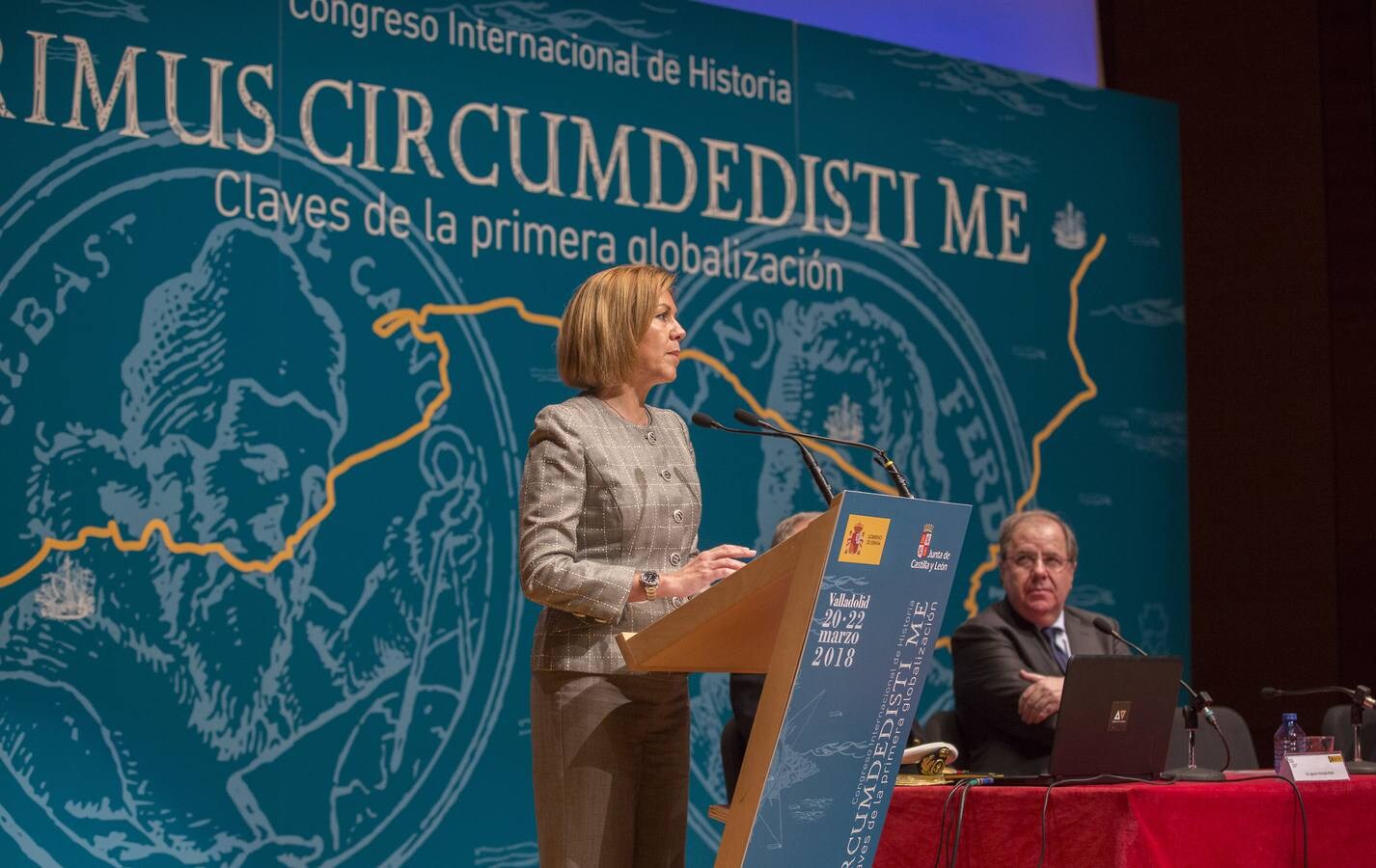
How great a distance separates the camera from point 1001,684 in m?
3.96

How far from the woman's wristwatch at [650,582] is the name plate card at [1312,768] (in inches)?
54.4

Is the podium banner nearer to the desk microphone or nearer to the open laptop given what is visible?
the open laptop

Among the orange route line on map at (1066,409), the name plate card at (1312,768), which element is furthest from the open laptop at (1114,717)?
the orange route line on map at (1066,409)

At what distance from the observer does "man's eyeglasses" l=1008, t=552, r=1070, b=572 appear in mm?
4199

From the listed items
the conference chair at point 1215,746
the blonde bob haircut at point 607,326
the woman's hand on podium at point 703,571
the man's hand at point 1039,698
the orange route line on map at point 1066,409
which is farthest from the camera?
the orange route line on map at point 1066,409

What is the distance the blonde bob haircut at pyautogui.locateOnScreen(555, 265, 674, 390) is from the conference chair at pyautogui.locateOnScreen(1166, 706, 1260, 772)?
6.49 ft

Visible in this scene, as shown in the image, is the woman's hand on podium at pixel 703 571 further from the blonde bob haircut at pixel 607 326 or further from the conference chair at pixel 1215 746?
the conference chair at pixel 1215 746

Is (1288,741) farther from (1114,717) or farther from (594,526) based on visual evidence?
(594,526)

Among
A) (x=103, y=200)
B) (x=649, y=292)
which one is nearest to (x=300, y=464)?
Result: (x=103, y=200)

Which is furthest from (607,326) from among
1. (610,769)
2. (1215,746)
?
(1215,746)

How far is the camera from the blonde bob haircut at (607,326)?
2.77m

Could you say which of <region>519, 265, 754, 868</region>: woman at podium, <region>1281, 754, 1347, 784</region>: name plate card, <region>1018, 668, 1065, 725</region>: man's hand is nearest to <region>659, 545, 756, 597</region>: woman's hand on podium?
<region>519, 265, 754, 868</region>: woman at podium

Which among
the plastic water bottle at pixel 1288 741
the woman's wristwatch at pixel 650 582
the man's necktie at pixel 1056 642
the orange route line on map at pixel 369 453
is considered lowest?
the plastic water bottle at pixel 1288 741

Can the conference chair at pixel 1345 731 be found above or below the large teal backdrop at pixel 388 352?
A: below
